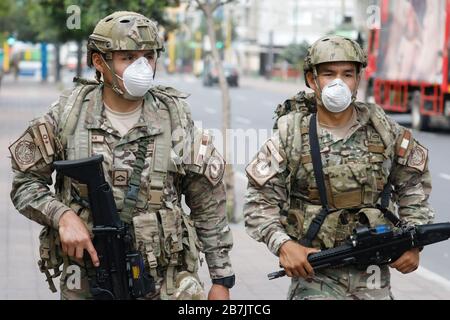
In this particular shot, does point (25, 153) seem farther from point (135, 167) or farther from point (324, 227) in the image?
point (324, 227)

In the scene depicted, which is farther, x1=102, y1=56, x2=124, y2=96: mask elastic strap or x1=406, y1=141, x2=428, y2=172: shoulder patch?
x1=406, y1=141, x2=428, y2=172: shoulder patch

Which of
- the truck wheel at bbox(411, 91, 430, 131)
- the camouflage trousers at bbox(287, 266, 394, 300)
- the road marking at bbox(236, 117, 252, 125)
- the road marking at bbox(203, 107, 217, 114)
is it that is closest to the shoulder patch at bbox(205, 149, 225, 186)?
the camouflage trousers at bbox(287, 266, 394, 300)

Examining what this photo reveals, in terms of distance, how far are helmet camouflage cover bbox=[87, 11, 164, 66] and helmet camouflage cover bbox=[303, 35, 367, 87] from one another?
2.10ft

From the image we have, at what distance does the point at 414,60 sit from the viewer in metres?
25.2

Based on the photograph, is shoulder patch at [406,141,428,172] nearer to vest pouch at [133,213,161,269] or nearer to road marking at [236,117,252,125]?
vest pouch at [133,213,161,269]

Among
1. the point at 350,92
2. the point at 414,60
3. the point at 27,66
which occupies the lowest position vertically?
the point at 27,66

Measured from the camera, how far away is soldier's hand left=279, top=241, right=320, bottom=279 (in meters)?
4.52

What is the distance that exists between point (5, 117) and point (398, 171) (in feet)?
76.0

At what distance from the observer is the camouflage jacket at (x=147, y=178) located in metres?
4.34

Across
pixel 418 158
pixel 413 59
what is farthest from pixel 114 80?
pixel 413 59
